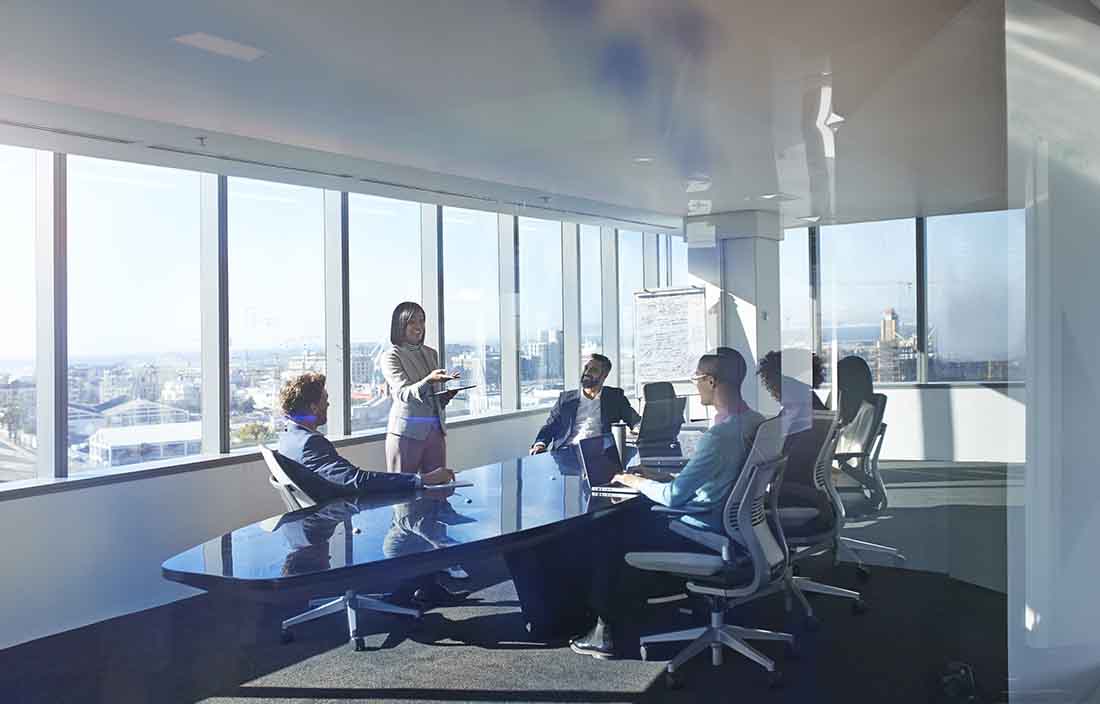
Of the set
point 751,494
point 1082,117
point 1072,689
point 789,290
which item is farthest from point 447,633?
point 1082,117

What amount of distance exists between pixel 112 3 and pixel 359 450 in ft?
14.8

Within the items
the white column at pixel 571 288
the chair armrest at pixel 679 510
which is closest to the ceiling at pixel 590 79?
the chair armrest at pixel 679 510

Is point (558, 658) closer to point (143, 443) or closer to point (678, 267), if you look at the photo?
point (678, 267)

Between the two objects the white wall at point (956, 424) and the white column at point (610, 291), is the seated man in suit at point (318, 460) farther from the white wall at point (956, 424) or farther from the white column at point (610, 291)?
the white column at point (610, 291)

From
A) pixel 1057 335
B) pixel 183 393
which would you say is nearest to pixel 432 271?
pixel 183 393

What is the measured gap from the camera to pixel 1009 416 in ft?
10.5

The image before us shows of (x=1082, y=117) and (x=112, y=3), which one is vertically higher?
(x=112, y=3)

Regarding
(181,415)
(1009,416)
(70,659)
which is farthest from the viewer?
(181,415)

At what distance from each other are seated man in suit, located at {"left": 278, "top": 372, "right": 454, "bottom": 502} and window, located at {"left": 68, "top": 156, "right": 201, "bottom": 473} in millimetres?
1748

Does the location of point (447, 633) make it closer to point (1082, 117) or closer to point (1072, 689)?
point (1072, 689)

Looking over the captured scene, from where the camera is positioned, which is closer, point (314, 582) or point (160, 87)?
point (314, 582)

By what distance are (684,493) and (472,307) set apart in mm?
4967

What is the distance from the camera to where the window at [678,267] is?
5.72 meters

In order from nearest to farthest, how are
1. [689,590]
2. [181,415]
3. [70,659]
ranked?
[689,590] < [70,659] < [181,415]
